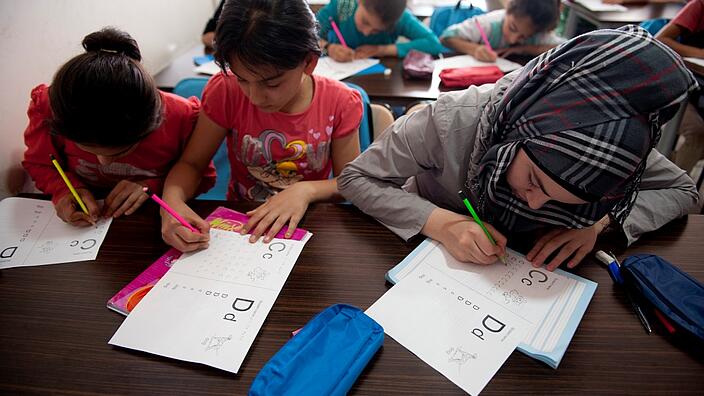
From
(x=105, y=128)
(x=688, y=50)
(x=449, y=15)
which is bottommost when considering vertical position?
(x=688, y=50)

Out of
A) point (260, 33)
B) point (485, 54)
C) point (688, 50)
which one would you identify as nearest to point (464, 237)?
point (260, 33)

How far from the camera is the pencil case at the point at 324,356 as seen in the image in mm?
609

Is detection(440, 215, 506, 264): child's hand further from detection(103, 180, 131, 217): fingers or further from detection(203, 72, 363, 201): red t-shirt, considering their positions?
detection(103, 180, 131, 217): fingers

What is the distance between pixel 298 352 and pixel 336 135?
75cm

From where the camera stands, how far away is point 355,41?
8.30ft

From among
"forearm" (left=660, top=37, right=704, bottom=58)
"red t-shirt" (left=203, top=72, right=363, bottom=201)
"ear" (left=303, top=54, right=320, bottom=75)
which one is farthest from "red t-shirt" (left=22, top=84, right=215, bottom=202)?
"forearm" (left=660, top=37, right=704, bottom=58)

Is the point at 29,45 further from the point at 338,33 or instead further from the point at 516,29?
the point at 516,29

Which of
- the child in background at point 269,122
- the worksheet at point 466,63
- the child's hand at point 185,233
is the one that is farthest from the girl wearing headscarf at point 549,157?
the worksheet at point 466,63

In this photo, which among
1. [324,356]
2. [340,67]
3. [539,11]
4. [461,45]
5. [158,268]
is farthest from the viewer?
[461,45]

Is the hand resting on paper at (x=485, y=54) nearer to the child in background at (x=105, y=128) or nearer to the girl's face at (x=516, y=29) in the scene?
the girl's face at (x=516, y=29)

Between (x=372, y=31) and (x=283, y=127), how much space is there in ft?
4.77

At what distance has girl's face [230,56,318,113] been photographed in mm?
987

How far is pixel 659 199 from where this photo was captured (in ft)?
3.21

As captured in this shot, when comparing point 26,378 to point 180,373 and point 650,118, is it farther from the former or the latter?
point 650,118
